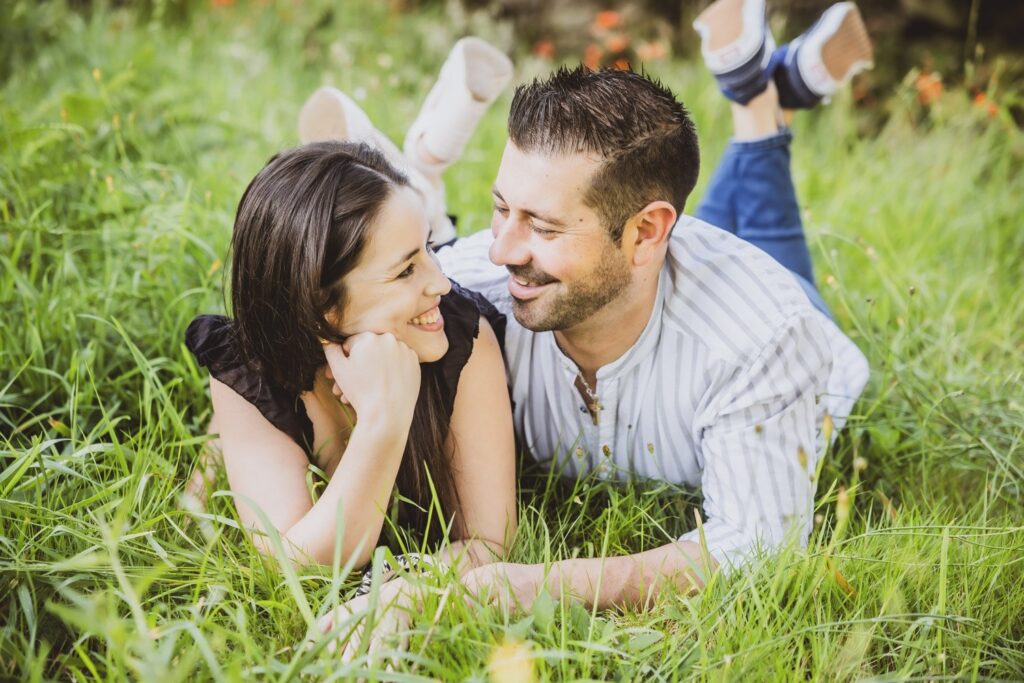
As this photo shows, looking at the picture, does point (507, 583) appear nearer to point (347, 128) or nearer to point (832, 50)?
point (347, 128)

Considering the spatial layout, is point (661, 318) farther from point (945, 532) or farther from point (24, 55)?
point (24, 55)

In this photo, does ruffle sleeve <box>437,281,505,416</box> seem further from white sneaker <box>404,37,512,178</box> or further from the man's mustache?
white sneaker <box>404,37,512,178</box>

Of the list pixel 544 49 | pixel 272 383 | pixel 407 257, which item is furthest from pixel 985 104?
pixel 272 383

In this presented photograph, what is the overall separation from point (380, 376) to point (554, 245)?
0.60 m

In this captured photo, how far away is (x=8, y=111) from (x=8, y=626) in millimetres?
2596

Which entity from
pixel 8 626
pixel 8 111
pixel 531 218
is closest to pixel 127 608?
pixel 8 626

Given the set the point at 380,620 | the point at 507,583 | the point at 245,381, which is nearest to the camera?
the point at 380,620

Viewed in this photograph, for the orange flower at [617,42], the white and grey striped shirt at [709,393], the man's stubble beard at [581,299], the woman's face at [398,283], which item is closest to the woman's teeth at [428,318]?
the woman's face at [398,283]

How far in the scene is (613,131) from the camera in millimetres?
2232

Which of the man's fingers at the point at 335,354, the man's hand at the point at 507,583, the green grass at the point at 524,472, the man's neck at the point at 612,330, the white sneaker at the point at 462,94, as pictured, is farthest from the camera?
the white sneaker at the point at 462,94

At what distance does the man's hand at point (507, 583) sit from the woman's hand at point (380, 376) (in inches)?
15.6

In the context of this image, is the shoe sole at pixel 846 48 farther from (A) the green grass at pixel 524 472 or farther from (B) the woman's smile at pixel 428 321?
(B) the woman's smile at pixel 428 321

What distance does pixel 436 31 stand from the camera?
5.59 metres

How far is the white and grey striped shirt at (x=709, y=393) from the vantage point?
86.7 inches
